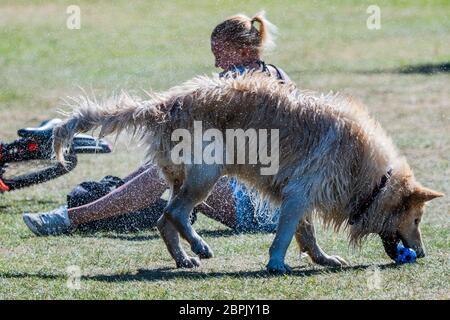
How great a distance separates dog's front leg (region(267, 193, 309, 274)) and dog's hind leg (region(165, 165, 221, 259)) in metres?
0.50

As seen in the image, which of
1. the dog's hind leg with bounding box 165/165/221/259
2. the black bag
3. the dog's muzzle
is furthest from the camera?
the black bag

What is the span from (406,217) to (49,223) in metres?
2.68

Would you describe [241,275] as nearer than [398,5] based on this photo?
Yes

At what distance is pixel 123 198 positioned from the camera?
802cm

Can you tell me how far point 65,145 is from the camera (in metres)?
6.89

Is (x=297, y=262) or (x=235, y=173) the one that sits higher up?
(x=235, y=173)

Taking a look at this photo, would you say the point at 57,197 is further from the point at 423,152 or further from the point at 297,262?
the point at 423,152

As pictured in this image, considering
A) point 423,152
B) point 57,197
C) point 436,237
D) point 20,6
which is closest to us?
point 436,237

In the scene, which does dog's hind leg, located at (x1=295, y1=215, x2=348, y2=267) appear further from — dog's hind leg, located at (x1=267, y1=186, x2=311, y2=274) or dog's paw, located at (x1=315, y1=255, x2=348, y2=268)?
dog's hind leg, located at (x1=267, y1=186, x2=311, y2=274)

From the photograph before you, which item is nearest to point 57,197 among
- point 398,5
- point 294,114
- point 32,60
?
point 294,114

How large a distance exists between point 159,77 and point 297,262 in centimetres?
1085

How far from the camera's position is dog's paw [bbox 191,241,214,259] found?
7.11 meters

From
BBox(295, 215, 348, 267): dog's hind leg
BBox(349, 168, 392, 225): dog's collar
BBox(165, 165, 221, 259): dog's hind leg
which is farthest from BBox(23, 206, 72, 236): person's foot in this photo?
BBox(349, 168, 392, 225): dog's collar

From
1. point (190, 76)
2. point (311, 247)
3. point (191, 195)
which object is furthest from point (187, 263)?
point (190, 76)
